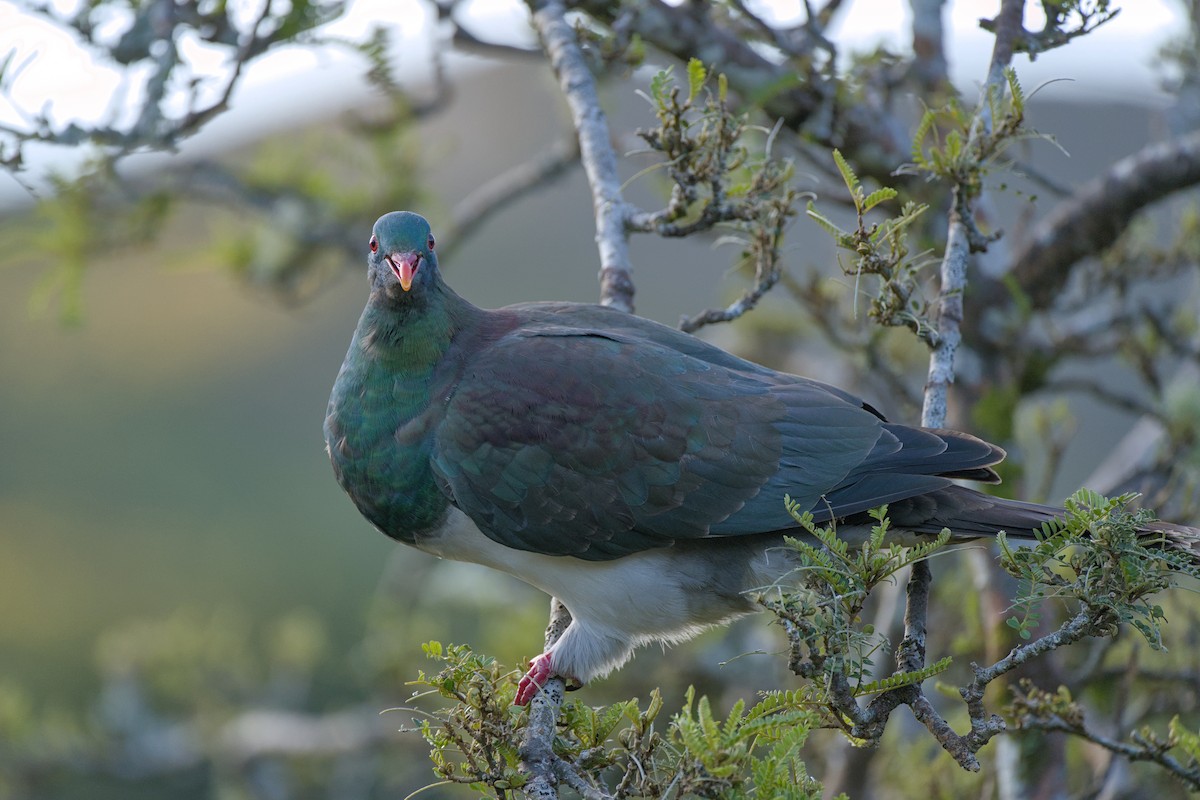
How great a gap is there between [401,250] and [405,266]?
7cm

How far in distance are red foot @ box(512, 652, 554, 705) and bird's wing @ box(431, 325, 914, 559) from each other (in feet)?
1.08

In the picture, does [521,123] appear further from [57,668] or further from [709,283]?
[57,668]

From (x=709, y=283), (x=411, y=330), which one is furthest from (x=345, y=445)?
(x=709, y=283)

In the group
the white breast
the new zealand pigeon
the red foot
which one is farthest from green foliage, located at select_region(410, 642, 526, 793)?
the white breast

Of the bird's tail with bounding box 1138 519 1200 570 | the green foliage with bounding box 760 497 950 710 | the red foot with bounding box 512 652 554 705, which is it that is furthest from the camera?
the red foot with bounding box 512 652 554 705

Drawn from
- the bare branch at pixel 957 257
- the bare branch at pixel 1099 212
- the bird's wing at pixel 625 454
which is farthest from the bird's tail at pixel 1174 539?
the bare branch at pixel 1099 212

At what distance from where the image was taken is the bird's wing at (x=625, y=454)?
3.22 meters

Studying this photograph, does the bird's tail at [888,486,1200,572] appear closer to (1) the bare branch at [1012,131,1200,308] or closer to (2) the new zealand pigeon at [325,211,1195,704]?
(2) the new zealand pigeon at [325,211,1195,704]

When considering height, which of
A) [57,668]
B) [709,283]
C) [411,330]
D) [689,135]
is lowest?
[57,668]

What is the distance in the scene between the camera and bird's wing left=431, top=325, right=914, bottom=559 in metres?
3.22

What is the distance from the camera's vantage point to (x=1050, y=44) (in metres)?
3.22

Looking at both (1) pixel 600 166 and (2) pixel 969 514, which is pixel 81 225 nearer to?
(1) pixel 600 166

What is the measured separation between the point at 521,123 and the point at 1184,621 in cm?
1195

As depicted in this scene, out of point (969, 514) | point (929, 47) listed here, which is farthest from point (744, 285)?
point (969, 514)
